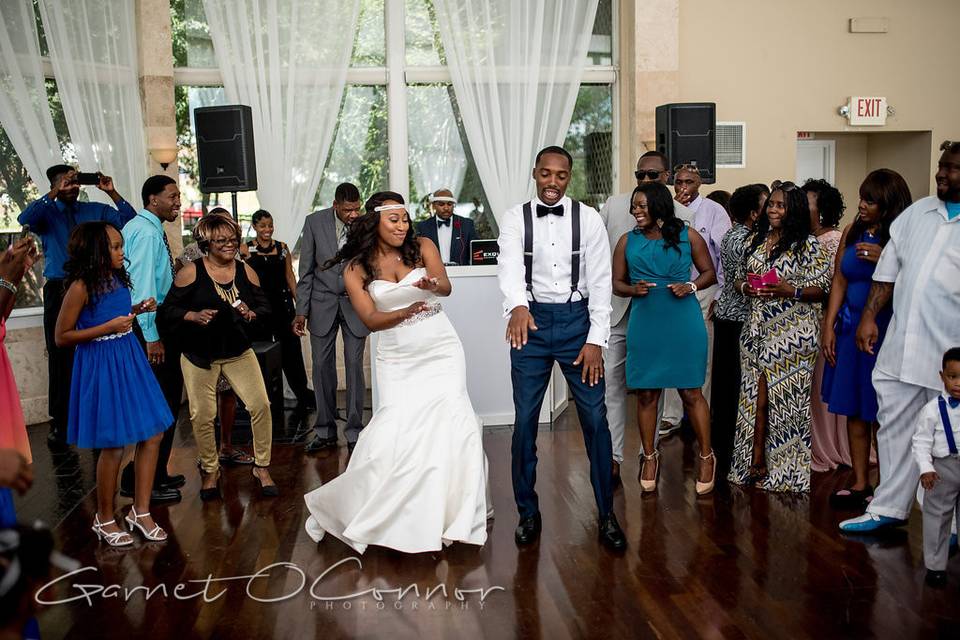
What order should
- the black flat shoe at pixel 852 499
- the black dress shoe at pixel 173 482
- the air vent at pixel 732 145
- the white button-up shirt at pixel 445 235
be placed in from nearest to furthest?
the black flat shoe at pixel 852 499
the black dress shoe at pixel 173 482
the white button-up shirt at pixel 445 235
the air vent at pixel 732 145

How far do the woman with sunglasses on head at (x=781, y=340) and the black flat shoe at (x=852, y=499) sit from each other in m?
0.25

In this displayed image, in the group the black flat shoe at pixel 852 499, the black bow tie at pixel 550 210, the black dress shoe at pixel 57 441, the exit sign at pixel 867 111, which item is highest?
the exit sign at pixel 867 111

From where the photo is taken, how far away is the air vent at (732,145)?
9.06 meters

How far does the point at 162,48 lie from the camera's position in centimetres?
848

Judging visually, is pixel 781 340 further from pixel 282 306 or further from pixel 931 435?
pixel 282 306

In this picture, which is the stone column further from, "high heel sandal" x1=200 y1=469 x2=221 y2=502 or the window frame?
"high heel sandal" x1=200 y1=469 x2=221 y2=502

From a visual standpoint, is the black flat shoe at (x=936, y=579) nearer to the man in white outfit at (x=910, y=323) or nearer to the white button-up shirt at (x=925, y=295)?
the man in white outfit at (x=910, y=323)

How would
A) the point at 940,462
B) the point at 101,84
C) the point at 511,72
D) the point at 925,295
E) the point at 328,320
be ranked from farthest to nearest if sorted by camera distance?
the point at 511,72 → the point at 101,84 → the point at 328,320 → the point at 925,295 → the point at 940,462

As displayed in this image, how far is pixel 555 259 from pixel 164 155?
16.9 feet

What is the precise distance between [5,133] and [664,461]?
5826 mm

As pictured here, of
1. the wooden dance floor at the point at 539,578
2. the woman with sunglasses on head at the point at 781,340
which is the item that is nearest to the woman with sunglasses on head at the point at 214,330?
the wooden dance floor at the point at 539,578

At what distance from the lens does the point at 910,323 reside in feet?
13.4

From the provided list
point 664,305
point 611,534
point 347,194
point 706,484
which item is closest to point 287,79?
point 347,194

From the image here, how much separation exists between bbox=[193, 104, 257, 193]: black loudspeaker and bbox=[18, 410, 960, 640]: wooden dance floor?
317cm
